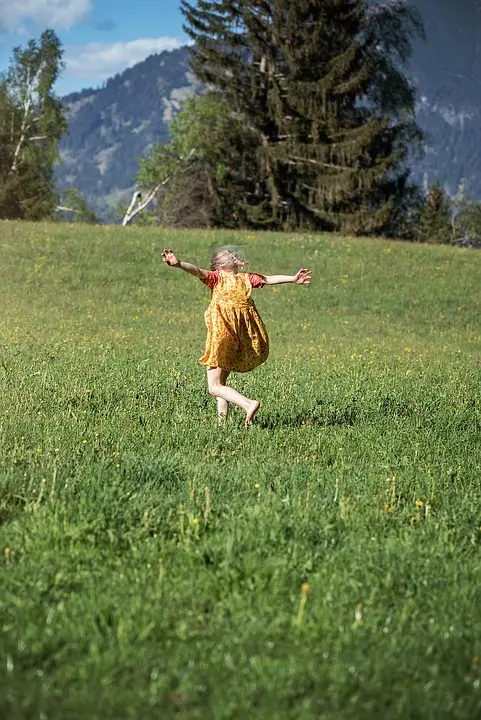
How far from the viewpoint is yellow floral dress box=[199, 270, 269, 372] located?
7973 mm

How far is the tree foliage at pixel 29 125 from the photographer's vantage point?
5472 centimetres

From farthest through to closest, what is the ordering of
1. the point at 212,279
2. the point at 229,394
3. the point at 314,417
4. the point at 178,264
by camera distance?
the point at 314,417, the point at 212,279, the point at 229,394, the point at 178,264

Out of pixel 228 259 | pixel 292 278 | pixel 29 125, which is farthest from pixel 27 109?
pixel 292 278

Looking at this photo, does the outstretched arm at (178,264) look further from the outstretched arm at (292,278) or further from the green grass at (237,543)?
the green grass at (237,543)

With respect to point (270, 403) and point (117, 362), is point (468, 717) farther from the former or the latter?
point (117, 362)

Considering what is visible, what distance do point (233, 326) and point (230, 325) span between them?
3 cm

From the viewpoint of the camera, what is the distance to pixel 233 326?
26.3 feet

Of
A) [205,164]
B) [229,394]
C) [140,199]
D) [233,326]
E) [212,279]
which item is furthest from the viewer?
[140,199]

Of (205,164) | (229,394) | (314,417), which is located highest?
(205,164)

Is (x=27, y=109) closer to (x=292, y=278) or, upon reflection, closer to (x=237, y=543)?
(x=292, y=278)

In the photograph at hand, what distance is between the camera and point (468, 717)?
10.2 ft

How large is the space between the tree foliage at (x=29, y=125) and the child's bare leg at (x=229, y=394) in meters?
50.5

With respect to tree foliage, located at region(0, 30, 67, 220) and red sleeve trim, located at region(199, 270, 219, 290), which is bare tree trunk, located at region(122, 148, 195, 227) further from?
red sleeve trim, located at region(199, 270, 219, 290)

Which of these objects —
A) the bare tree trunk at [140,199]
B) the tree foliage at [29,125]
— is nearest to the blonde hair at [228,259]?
the bare tree trunk at [140,199]
